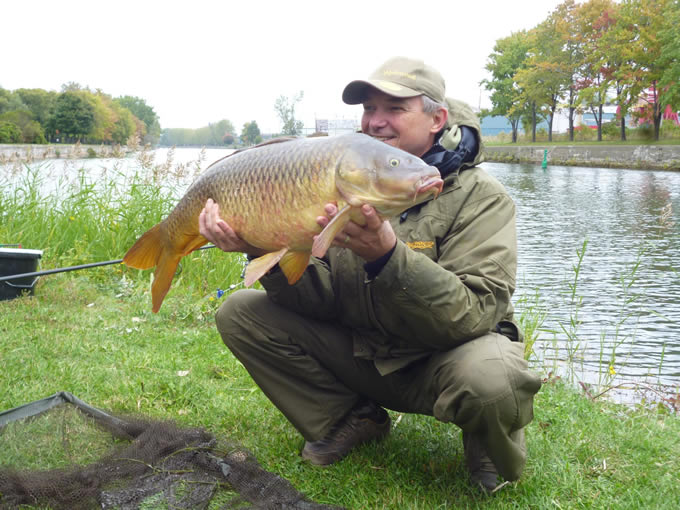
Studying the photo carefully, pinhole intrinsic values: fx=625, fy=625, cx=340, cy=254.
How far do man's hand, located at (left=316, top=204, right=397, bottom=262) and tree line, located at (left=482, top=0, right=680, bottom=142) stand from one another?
27.5m

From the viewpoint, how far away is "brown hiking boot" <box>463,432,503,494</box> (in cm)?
199

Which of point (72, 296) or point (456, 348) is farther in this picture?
point (72, 296)

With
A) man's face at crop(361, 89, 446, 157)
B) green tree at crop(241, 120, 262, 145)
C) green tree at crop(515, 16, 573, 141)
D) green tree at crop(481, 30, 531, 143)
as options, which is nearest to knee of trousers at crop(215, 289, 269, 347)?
man's face at crop(361, 89, 446, 157)

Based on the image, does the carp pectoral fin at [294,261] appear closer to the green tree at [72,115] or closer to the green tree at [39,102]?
the green tree at [72,115]

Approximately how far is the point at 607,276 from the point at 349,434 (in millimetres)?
6229

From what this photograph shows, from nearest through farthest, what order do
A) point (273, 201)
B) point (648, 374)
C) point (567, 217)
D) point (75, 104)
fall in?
point (273, 201), point (648, 374), point (567, 217), point (75, 104)

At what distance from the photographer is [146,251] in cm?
198

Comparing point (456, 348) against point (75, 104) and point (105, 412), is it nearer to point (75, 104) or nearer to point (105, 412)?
point (105, 412)

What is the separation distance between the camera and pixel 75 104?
57312 mm

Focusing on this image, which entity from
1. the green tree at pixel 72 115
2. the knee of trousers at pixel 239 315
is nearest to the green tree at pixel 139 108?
the green tree at pixel 72 115

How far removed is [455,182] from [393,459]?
0.99 m

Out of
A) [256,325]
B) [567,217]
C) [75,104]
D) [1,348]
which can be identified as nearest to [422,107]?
[256,325]

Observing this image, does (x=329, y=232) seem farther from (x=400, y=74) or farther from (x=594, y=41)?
(x=594, y=41)

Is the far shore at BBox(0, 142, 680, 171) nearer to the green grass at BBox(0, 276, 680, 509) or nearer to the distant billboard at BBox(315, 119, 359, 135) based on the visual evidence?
the distant billboard at BBox(315, 119, 359, 135)
